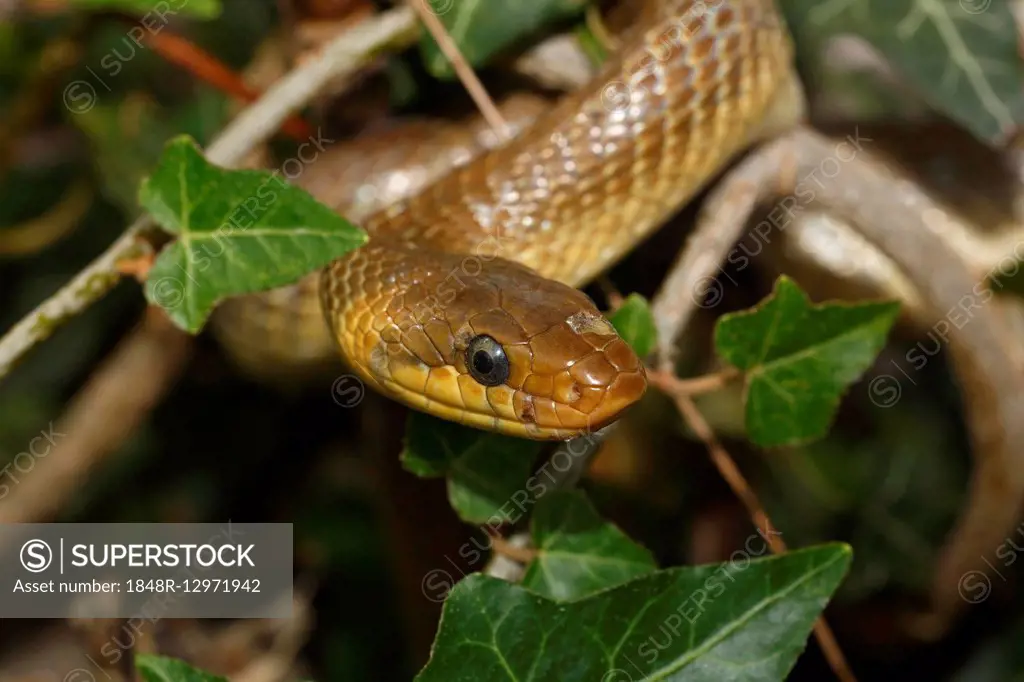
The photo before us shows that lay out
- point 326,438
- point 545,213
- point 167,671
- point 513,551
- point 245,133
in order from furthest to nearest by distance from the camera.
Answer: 1. point 326,438
2. point 545,213
3. point 245,133
4. point 513,551
5. point 167,671

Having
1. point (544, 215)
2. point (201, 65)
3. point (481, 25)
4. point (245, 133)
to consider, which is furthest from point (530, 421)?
point (201, 65)

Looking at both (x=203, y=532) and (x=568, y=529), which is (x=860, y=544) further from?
(x=203, y=532)

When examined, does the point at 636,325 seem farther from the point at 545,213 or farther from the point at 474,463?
the point at 545,213

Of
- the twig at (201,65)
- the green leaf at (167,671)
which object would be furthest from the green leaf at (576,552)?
the twig at (201,65)

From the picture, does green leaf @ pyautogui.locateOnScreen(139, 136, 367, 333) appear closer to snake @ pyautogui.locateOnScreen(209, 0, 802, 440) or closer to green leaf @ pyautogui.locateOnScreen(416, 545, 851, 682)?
snake @ pyautogui.locateOnScreen(209, 0, 802, 440)

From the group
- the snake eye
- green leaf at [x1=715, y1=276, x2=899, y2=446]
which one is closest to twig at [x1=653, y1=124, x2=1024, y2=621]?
green leaf at [x1=715, y1=276, x2=899, y2=446]

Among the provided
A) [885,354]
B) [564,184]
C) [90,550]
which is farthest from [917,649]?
[90,550]
